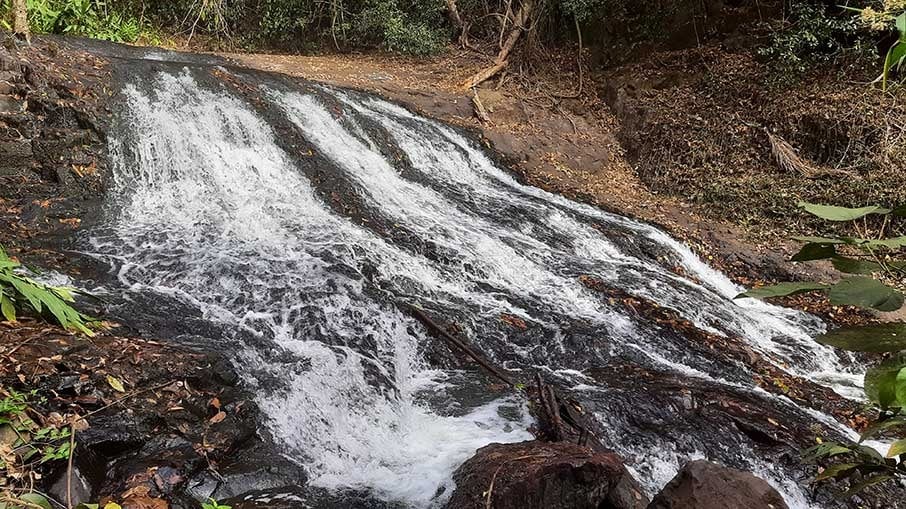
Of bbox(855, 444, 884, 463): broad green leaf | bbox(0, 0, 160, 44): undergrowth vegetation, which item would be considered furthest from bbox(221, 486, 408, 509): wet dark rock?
bbox(0, 0, 160, 44): undergrowth vegetation

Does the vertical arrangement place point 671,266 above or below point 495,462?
below

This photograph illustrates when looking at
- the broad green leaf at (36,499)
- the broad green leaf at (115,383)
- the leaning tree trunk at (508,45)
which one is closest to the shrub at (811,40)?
the leaning tree trunk at (508,45)

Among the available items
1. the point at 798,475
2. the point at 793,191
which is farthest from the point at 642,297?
the point at 793,191

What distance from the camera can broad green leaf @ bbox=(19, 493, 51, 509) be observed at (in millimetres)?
2364

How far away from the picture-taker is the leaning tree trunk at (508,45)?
15.0m

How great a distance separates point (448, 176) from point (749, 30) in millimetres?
7967

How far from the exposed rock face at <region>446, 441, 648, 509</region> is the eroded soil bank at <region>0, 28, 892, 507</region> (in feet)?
2.96

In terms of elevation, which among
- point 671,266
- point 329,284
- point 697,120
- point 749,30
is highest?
point 749,30

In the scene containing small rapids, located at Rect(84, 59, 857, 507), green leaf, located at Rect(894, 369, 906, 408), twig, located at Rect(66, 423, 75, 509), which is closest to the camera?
green leaf, located at Rect(894, 369, 906, 408)

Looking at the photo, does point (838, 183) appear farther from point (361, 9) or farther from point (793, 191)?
point (361, 9)

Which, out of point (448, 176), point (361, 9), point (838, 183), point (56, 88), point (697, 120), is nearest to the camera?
point (56, 88)

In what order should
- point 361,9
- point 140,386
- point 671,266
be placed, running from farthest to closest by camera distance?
point 361,9
point 671,266
point 140,386

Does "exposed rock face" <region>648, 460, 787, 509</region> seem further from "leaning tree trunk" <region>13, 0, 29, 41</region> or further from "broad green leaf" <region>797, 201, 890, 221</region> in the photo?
"leaning tree trunk" <region>13, 0, 29, 41</region>

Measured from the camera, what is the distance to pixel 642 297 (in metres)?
7.17
